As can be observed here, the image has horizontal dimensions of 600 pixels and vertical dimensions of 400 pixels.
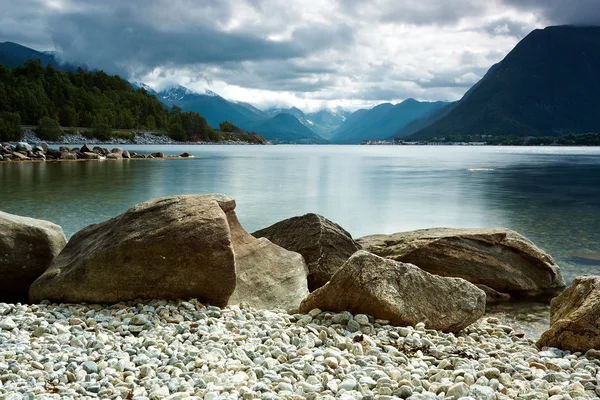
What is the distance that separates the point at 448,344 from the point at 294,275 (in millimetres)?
4257

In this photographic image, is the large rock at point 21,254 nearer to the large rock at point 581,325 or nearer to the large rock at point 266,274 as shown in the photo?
the large rock at point 266,274

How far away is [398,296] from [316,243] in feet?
13.6

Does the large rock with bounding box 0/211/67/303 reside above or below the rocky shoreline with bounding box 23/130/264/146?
below

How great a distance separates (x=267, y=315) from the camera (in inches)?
390

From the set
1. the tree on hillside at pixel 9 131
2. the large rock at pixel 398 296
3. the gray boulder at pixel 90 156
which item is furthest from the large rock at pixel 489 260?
the tree on hillside at pixel 9 131

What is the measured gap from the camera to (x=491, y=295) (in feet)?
44.0

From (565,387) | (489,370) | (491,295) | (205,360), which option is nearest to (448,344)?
(489,370)

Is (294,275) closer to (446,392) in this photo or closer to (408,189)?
(446,392)

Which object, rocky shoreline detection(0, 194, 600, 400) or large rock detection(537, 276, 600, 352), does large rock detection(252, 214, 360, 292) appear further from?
large rock detection(537, 276, 600, 352)

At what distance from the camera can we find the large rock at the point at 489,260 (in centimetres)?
1384

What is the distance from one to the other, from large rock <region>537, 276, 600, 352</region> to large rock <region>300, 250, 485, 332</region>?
144 centimetres

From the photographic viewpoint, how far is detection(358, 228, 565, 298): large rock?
1384cm

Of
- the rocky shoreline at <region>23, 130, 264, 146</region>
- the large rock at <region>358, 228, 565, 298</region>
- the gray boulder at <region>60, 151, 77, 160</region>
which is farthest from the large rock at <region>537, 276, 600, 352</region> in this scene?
the rocky shoreline at <region>23, 130, 264, 146</region>

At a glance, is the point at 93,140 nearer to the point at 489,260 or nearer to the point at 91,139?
the point at 91,139
